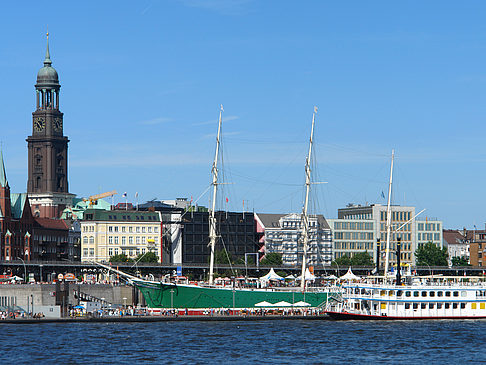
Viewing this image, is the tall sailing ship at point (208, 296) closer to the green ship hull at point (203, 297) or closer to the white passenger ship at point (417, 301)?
the green ship hull at point (203, 297)

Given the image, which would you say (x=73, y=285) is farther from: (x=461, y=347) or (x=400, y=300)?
(x=461, y=347)

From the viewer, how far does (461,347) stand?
116 metres

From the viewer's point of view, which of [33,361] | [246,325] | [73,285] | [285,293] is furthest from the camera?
[73,285]

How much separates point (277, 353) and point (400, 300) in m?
41.7

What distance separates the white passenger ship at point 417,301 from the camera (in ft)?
487

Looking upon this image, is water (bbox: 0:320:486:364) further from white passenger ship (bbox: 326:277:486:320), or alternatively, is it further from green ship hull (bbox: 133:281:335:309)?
green ship hull (bbox: 133:281:335:309)

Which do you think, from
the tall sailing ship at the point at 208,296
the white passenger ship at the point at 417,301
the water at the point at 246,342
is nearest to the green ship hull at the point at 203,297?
the tall sailing ship at the point at 208,296

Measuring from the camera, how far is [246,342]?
393ft

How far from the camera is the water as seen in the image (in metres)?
106

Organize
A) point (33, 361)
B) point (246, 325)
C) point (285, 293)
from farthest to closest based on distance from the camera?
point (285, 293)
point (246, 325)
point (33, 361)

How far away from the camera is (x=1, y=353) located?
361ft

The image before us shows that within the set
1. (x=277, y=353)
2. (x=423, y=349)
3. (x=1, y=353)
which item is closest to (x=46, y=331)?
(x=1, y=353)

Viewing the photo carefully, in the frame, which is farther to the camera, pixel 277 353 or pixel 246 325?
pixel 246 325

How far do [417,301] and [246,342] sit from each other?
119 ft
